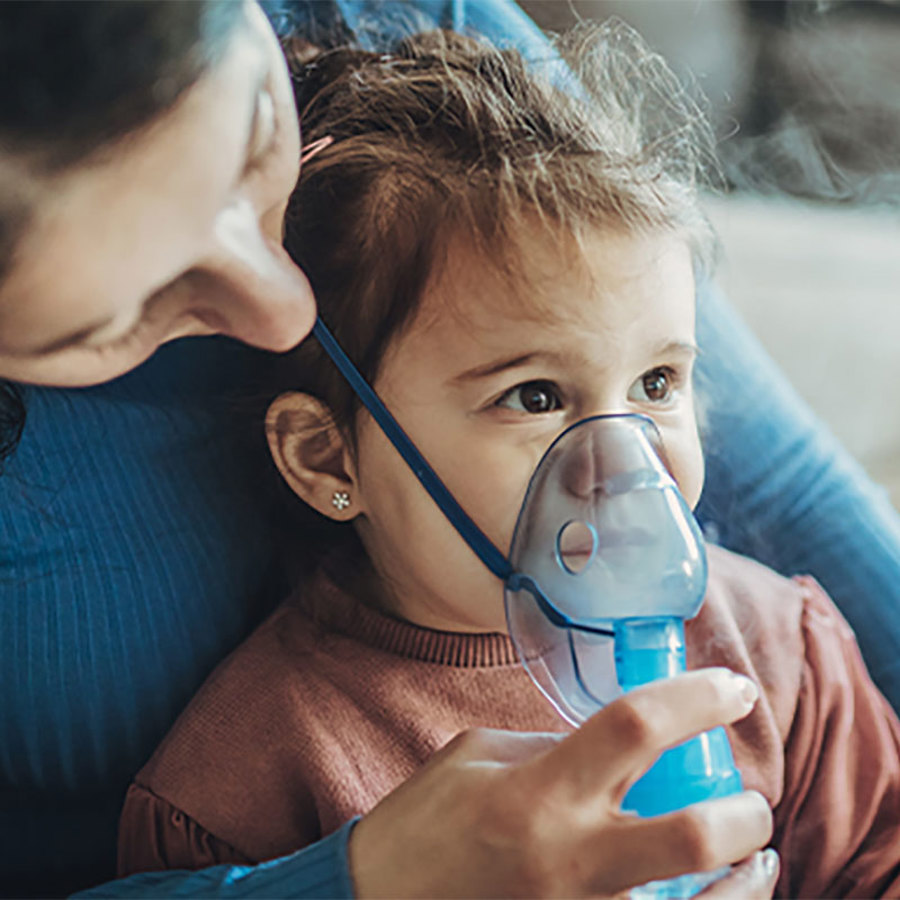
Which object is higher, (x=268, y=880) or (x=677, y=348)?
(x=677, y=348)

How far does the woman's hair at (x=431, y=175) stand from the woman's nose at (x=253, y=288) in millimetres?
48

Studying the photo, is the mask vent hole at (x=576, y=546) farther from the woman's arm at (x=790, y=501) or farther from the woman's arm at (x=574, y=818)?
the woman's arm at (x=790, y=501)

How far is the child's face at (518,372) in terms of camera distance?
2.27 feet

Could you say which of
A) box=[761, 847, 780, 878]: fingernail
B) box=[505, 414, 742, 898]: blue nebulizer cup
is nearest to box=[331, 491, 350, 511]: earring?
box=[505, 414, 742, 898]: blue nebulizer cup

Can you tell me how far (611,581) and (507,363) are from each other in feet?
0.47

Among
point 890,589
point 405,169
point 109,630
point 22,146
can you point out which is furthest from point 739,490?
point 22,146

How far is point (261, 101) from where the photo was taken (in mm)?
563

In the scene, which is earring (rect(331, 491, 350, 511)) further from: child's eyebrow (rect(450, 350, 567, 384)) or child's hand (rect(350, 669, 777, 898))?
child's hand (rect(350, 669, 777, 898))

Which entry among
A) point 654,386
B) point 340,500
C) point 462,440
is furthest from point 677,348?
point 340,500

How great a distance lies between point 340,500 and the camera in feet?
2.66

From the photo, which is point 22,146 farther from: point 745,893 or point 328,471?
point 745,893

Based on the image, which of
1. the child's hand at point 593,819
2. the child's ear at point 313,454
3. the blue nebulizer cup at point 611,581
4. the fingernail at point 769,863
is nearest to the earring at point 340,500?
the child's ear at point 313,454

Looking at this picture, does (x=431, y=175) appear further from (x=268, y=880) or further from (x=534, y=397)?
(x=268, y=880)

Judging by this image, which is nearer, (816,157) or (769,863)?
(769,863)
